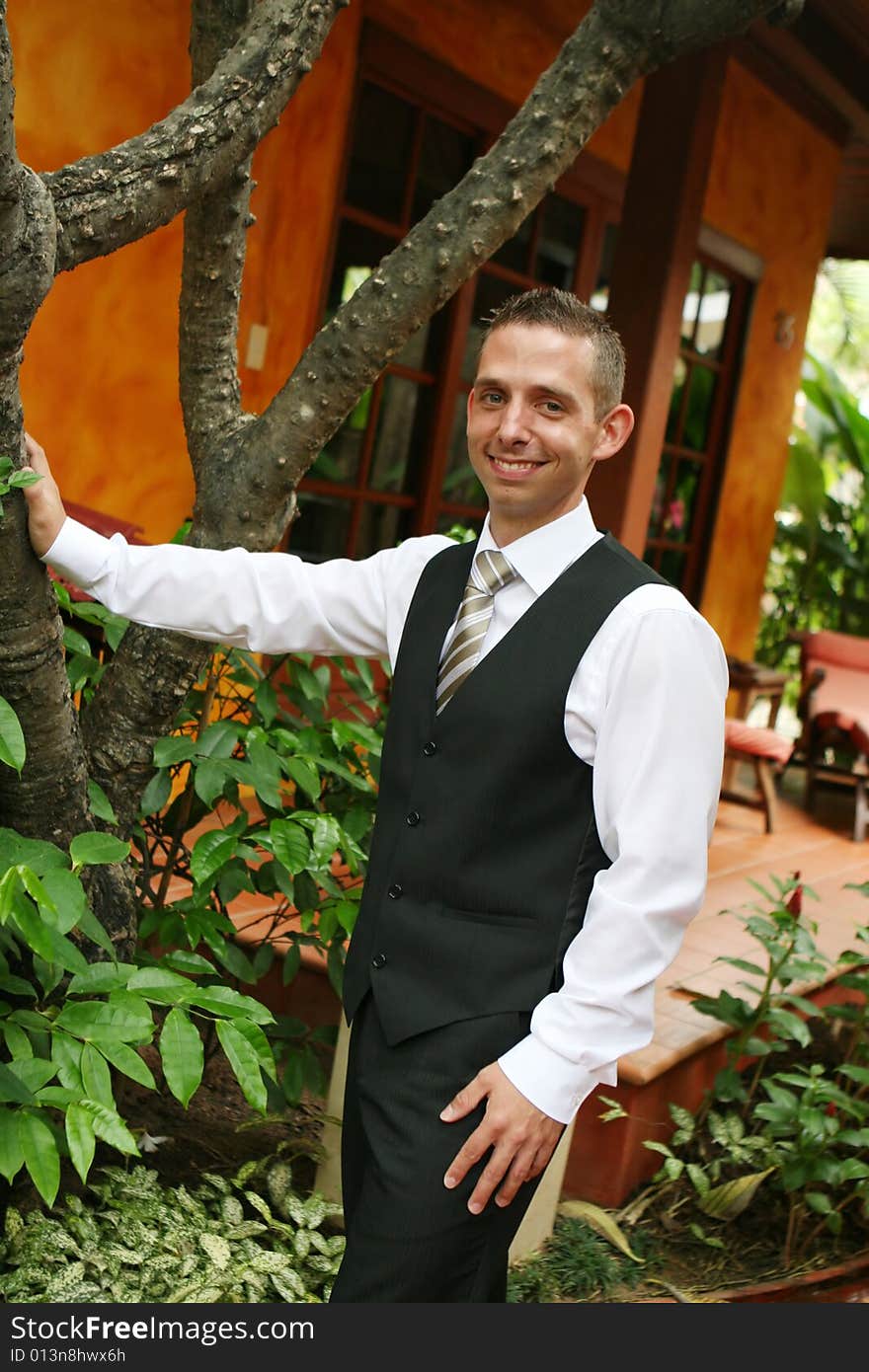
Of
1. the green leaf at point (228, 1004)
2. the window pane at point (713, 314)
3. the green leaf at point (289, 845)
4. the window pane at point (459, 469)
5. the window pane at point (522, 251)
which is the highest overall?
the window pane at point (713, 314)

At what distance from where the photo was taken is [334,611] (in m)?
2.08

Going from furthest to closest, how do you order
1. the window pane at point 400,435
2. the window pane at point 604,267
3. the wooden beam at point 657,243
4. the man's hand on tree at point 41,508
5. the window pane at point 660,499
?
the window pane at point 660,499 → the window pane at point 604,267 → the window pane at point 400,435 → the wooden beam at point 657,243 → the man's hand on tree at point 41,508

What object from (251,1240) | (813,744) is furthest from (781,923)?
(813,744)

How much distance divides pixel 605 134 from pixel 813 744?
313cm

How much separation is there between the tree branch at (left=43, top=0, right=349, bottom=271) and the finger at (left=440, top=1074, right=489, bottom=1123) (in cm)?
115

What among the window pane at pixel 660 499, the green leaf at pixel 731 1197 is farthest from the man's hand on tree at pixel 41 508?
the window pane at pixel 660 499

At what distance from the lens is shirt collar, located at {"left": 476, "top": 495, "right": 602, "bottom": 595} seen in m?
1.77

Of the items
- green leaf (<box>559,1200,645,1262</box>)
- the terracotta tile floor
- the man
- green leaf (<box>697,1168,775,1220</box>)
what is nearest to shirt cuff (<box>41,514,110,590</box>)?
the man

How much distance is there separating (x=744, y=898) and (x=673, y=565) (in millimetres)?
2875

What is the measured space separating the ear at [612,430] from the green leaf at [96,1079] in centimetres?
97

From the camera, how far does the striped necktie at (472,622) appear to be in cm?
177

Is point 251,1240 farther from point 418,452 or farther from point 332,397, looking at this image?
point 418,452

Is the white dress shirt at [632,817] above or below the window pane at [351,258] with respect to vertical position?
below

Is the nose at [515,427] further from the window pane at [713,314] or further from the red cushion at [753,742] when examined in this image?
the window pane at [713,314]
